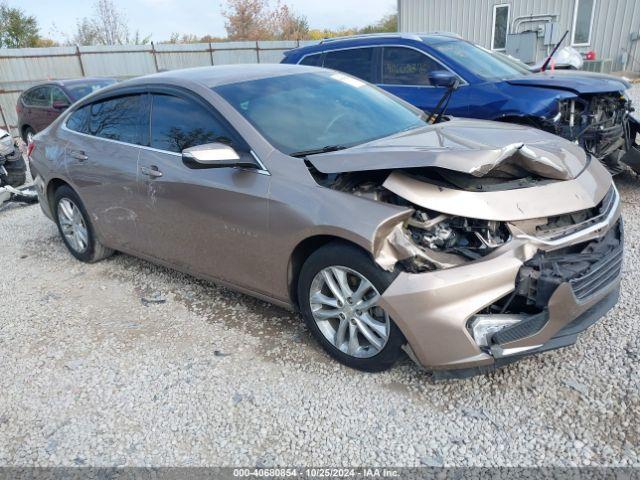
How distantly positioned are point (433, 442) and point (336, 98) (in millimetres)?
2403

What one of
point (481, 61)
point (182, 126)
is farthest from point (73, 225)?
point (481, 61)

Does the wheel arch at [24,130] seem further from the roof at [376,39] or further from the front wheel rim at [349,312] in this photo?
the front wheel rim at [349,312]

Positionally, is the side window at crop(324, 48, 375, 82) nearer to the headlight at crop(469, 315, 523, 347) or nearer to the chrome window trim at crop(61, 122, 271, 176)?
the chrome window trim at crop(61, 122, 271, 176)

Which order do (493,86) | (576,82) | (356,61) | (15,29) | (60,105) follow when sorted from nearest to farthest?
(576,82)
(493,86)
(356,61)
(60,105)
(15,29)

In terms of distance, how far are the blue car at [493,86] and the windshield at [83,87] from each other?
5624mm

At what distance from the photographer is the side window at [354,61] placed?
6.74m

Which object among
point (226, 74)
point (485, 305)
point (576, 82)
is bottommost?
point (485, 305)

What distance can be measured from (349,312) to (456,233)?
0.73 m

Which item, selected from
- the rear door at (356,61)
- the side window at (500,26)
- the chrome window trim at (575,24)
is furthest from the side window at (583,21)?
the rear door at (356,61)

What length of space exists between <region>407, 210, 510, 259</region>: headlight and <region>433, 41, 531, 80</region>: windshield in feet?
12.9

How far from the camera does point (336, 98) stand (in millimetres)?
3730

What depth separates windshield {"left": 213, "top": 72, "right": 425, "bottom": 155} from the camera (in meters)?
3.28

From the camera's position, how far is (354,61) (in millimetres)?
6871

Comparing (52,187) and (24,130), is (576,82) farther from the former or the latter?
(24,130)
